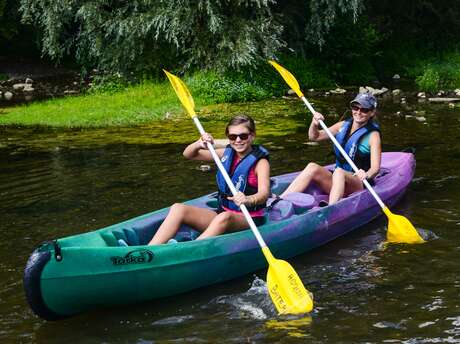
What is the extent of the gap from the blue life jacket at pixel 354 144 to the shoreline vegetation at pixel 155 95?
6971 mm

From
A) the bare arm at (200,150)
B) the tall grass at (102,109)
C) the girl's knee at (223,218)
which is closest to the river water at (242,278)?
the girl's knee at (223,218)

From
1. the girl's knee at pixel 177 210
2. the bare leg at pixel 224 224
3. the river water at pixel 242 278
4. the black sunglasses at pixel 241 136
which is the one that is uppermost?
the black sunglasses at pixel 241 136

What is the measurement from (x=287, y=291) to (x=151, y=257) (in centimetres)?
101

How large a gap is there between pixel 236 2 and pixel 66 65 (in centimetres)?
1032

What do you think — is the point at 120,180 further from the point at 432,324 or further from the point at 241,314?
the point at 432,324

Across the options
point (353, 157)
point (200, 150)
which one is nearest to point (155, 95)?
point (353, 157)

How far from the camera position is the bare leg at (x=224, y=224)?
5.60 m

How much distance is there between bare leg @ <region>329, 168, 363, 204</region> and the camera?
6.81 metres

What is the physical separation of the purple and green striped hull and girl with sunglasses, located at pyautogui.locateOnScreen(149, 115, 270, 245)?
161 mm

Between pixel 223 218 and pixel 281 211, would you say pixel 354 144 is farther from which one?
pixel 223 218

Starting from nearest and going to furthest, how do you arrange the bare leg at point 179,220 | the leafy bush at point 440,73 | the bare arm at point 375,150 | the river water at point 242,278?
the river water at point 242,278, the bare leg at point 179,220, the bare arm at point 375,150, the leafy bush at point 440,73

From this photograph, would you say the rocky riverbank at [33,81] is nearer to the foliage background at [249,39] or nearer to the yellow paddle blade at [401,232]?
Result: the foliage background at [249,39]

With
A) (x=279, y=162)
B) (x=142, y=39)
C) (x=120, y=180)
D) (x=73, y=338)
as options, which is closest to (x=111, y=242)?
(x=73, y=338)

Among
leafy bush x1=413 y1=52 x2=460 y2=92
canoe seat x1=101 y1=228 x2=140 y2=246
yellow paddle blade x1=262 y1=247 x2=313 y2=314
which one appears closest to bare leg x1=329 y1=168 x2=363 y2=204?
yellow paddle blade x1=262 y1=247 x2=313 y2=314
